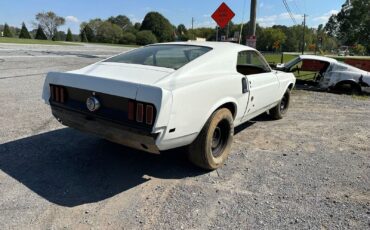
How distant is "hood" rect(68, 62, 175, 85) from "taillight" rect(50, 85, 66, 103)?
31 centimetres

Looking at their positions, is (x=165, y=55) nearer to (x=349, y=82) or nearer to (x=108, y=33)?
(x=349, y=82)

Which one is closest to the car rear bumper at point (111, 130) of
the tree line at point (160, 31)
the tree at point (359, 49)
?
the tree line at point (160, 31)

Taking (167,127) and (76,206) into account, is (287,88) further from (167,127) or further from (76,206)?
(76,206)

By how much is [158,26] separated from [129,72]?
75.1m

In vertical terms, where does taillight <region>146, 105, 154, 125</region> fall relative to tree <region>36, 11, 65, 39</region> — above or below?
below

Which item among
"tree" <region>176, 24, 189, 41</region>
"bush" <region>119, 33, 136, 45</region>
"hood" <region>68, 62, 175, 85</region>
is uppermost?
"tree" <region>176, 24, 189, 41</region>

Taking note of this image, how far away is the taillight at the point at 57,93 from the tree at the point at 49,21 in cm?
7991

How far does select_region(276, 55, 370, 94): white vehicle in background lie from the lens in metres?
11.4

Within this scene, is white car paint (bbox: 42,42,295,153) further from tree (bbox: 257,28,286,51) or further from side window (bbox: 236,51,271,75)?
tree (bbox: 257,28,286,51)

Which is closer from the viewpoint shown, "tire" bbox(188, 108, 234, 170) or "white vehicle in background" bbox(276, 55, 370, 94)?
"tire" bbox(188, 108, 234, 170)

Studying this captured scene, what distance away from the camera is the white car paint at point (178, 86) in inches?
126

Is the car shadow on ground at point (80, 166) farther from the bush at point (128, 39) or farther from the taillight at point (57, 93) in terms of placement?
the bush at point (128, 39)

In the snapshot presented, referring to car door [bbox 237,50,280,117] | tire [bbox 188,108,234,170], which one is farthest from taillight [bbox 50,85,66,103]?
car door [bbox 237,50,280,117]

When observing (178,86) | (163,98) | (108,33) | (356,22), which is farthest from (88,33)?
(163,98)
